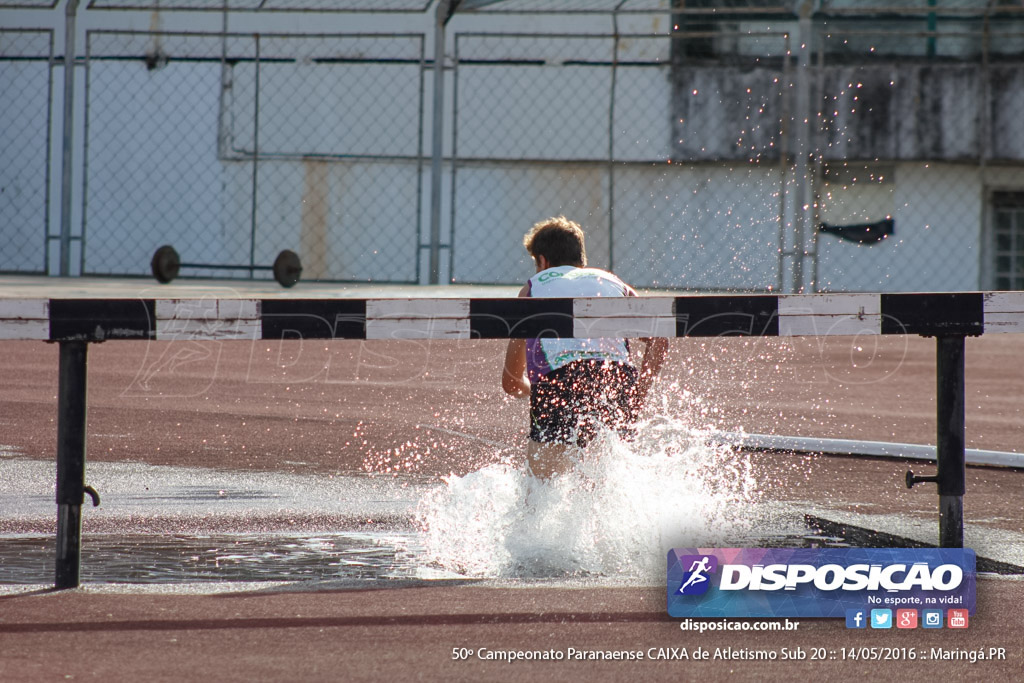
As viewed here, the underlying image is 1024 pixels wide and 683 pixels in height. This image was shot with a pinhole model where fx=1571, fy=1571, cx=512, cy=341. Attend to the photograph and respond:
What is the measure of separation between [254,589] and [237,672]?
0.89m

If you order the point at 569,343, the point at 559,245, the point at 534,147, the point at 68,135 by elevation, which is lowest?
the point at 569,343

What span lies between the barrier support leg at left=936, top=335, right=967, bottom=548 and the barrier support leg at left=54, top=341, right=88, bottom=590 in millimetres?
2623

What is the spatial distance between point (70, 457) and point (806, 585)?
2.19 meters

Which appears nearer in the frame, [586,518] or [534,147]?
[586,518]

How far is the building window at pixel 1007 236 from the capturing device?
21.7m

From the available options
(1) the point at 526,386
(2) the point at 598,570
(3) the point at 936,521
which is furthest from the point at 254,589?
(3) the point at 936,521

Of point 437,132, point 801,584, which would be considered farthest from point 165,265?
point 801,584

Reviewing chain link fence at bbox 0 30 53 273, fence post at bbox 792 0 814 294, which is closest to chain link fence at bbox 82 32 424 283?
chain link fence at bbox 0 30 53 273

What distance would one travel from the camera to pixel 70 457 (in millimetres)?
4668

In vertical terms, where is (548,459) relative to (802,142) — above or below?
below

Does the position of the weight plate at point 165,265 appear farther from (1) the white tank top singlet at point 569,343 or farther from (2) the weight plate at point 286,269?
(1) the white tank top singlet at point 569,343

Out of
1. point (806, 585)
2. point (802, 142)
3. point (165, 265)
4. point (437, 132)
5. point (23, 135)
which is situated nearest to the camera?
point (806, 585)

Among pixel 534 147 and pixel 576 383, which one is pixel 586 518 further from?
pixel 534 147

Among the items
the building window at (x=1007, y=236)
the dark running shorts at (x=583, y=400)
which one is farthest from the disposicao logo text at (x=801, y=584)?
the building window at (x=1007, y=236)
